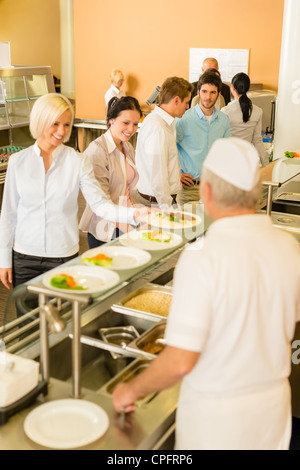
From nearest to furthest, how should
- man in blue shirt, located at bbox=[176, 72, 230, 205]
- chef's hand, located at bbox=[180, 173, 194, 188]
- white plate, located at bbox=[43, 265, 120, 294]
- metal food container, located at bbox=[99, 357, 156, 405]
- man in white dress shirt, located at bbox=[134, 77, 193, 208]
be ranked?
white plate, located at bbox=[43, 265, 120, 294], metal food container, located at bbox=[99, 357, 156, 405], man in white dress shirt, located at bbox=[134, 77, 193, 208], chef's hand, located at bbox=[180, 173, 194, 188], man in blue shirt, located at bbox=[176, 72, 230, 205]

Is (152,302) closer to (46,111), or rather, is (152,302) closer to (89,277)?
(89,277)

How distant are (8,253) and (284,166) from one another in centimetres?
230

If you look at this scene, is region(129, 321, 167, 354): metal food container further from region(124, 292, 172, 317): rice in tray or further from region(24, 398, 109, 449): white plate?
region(24, 398, 109, 449): white plate

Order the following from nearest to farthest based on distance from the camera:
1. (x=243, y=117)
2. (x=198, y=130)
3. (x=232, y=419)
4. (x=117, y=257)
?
1. (x=232, y=419)
2. (x=117, y=257)
3. (x=198, y=130)
4. (x=243, y=117)

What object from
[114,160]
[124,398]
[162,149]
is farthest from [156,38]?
[124,398]

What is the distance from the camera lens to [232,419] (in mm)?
1511

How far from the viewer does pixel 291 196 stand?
Result: 3.88 m

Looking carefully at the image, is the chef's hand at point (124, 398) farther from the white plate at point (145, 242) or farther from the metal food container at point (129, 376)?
the white plate at point (145, 242)

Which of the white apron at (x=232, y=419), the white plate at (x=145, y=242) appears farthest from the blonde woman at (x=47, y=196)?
the white apron at (x=232, y=419)

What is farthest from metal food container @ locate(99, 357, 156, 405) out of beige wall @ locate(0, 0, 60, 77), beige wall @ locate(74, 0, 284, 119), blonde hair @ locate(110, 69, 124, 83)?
beige wall @ locate(0, 0, 60, 77)

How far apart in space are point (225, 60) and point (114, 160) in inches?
238

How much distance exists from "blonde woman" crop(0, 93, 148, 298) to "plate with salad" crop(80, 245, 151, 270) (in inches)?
18.0

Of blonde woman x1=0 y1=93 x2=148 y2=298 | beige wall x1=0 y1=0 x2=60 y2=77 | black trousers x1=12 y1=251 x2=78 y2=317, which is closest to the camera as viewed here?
blonde woman x1=0 y1=93 x2=148 y2=298

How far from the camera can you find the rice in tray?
246cm
